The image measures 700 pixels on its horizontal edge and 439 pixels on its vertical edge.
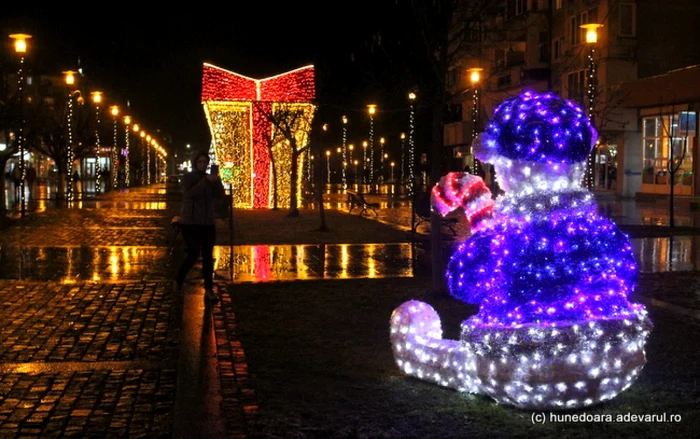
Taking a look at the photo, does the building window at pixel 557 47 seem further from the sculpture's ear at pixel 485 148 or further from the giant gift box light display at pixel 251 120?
the sculpture's ear at pixel 485 148

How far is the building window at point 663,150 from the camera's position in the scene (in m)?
40.3

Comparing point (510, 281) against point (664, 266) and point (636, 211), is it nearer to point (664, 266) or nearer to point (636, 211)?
point (664, 266)

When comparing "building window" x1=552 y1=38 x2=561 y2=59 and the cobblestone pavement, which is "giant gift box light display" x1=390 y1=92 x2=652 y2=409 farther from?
"building window" x1=552 y1=38 x2=561 y2=59

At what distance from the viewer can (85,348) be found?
8.24 m

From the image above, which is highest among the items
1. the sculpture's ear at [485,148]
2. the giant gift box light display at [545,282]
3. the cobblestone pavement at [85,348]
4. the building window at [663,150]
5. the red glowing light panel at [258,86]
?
the red glowing light panel at [258,86]

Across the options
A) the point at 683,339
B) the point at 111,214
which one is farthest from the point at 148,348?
the point at 111,214

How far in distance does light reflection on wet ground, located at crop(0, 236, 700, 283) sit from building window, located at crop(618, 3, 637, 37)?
26.7 meters

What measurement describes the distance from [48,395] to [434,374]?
9.52 ft

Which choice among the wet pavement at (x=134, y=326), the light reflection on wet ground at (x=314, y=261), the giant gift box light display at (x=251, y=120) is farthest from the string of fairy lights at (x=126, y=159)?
the light reflection on wet ground at (x=314, y=261)

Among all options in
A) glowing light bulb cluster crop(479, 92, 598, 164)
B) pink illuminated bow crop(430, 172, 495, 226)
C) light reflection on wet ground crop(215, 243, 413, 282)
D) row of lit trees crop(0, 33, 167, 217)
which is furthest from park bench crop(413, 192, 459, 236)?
glowing light bulb cluster crop(479, 92, 598, 164)

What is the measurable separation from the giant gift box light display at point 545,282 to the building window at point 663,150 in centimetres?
3584

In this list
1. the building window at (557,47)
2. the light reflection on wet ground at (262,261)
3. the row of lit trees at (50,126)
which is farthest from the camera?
the building window at (557,47)

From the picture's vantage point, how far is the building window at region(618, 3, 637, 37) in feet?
143

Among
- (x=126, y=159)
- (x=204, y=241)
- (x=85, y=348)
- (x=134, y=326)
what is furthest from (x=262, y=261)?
(x=126, y=159)
